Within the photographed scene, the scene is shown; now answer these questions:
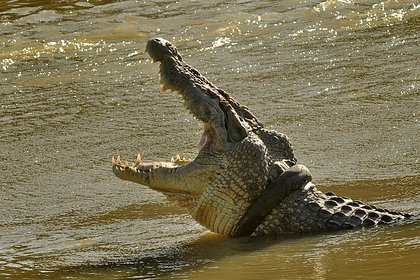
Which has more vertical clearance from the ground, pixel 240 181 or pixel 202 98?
pixel 202 98

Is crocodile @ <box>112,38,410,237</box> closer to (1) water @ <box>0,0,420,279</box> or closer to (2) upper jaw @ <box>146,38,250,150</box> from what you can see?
(2) upper jaw @ <box>146,38,250,150</box>

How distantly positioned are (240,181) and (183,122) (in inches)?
125

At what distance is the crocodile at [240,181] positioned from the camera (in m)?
5.71

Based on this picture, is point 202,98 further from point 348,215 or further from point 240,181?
point 348,215

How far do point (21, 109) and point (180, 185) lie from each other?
3.99 m

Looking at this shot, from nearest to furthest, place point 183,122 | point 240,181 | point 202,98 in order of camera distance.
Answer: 1. point 240,181
2. point 202,98
3. point 183,122

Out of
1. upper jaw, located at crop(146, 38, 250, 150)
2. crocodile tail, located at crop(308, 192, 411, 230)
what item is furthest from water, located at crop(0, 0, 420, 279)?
upper jaw, located at crop(146, 38, 250, 150)

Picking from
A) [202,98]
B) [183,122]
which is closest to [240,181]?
[202,98]

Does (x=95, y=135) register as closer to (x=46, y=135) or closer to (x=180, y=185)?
(x=46, y=135)

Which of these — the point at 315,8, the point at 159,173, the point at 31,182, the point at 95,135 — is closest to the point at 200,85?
the point at 159,173

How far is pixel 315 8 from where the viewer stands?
13070 millimetres

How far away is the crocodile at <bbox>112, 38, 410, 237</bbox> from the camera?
5.71 m

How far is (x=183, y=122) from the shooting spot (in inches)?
347

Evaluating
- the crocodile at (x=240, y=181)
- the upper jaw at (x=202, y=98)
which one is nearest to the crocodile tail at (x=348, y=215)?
the crocodile at (x=240, y=181)
